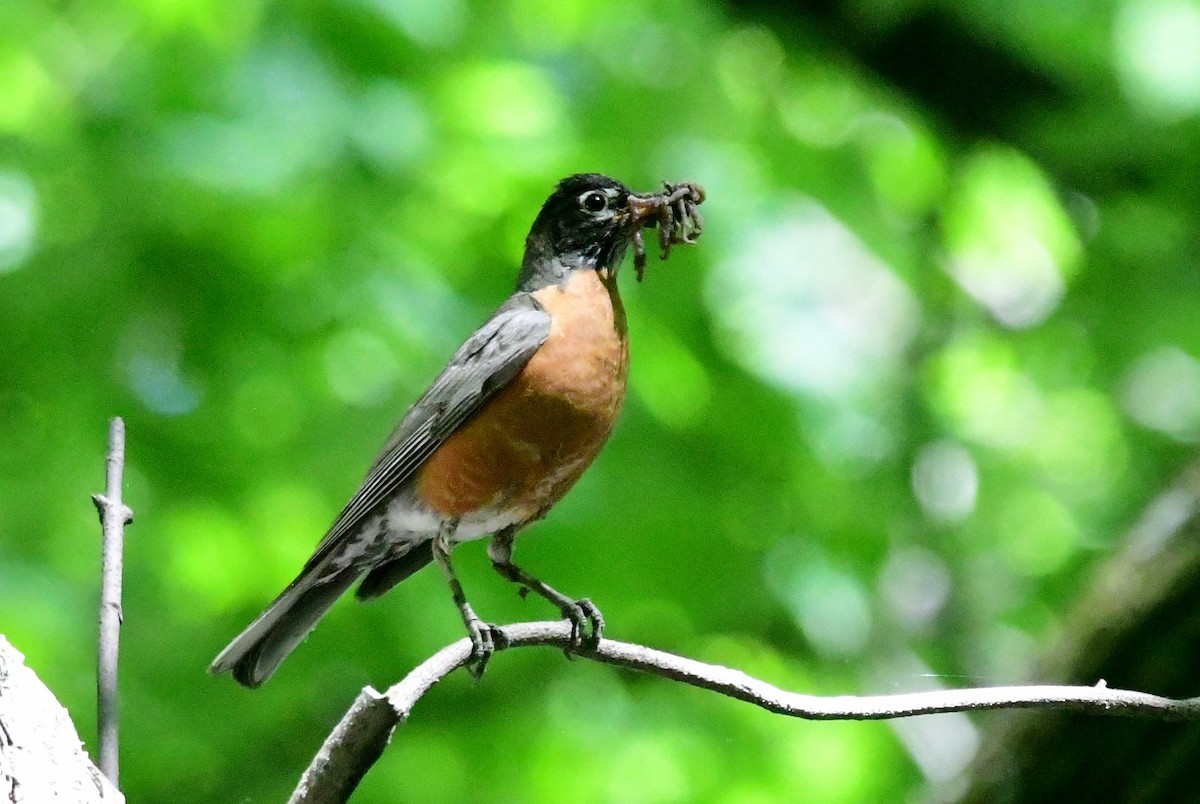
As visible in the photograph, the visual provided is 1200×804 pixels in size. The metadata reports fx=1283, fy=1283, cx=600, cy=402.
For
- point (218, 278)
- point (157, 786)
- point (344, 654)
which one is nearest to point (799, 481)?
point (344, 654)

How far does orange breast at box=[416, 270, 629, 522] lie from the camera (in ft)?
9.17

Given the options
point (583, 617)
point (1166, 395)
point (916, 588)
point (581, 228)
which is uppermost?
point (1166, 395)

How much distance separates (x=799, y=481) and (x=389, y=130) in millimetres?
1882

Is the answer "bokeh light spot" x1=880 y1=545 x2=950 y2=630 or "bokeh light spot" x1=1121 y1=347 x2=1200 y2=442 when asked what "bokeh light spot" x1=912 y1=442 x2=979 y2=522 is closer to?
"bokeh light spot" x1=880 y1=545 x2=950 y2=630

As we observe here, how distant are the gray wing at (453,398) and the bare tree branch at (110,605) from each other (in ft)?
3.03

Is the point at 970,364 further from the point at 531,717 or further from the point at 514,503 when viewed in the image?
the point at 514,503

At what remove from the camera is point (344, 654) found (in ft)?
13.7

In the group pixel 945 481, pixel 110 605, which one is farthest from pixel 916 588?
pixel 110 605

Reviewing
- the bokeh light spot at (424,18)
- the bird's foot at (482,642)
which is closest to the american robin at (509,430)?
the bird's foot at (482,642)

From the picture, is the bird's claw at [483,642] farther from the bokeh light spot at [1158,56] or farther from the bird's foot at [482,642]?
the bokeh light spot at [1158,56]

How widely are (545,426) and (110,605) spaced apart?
1122 millimetres

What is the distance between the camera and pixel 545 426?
280 cm

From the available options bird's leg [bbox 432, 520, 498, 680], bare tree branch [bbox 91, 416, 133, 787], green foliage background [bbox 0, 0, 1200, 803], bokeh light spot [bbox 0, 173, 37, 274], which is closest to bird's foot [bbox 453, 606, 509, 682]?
bird's leg [bbox 432, 520, 498, 680]

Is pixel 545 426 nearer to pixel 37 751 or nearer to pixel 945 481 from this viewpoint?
pixel 37 751
